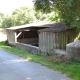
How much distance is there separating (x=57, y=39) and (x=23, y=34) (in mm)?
13983

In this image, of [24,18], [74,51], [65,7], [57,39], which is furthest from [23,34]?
[65,7]

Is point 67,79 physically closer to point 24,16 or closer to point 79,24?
point 79,24

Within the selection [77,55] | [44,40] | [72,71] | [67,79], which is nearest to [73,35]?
[44,40]

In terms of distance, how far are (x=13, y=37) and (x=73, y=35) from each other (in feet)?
38.7

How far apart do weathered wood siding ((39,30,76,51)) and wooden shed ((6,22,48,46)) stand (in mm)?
8047

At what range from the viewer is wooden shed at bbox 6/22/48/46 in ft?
92.5

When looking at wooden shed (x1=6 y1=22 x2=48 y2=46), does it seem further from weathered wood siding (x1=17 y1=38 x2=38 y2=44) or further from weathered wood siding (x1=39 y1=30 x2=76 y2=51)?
weathered wood siding (x1=39 y1=30 x2=76 y2=51)

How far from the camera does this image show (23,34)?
105ft

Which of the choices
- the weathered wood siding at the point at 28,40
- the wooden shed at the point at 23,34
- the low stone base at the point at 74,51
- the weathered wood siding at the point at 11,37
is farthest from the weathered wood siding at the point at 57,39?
the weathered wood siding at the point at 28,40

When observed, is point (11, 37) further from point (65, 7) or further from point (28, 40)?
point (65, 7)

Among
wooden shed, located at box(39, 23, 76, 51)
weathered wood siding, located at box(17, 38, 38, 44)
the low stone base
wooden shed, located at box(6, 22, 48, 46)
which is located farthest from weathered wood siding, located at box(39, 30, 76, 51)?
weathered wood siding, located at box(17, 38, 38, 44)

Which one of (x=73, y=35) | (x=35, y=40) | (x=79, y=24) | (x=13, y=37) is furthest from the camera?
(x=35, y=40)

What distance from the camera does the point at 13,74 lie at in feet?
34.0

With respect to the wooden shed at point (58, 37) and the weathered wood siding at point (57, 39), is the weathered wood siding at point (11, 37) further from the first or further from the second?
the wooden shed at point (58, 37)
